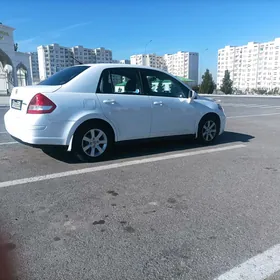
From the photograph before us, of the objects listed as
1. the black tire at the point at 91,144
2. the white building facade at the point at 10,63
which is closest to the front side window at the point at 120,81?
the black tire at the point at 91,144

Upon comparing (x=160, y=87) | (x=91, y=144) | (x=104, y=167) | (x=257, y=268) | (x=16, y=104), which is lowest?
(x=257, y=268)

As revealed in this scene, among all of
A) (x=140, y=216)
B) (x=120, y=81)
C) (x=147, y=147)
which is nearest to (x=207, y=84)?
(x=147, y=147)

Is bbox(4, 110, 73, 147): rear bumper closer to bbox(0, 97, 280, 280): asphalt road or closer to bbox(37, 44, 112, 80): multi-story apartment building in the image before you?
bbox(0, 97, 280, 280): asphalt road

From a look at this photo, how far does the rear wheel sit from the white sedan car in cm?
28

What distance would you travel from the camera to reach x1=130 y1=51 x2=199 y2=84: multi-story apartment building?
7781 centimetres

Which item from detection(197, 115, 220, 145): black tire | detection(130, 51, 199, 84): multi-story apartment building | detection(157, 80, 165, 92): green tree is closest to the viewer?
detection(157, 80, 165, 92): green tree

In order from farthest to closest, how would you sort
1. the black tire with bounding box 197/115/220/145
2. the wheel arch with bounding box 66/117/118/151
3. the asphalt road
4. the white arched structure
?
the white arched structure < the black tire with bounding box 197/115/220/145 < the wheel arch with bounding box 66/117/118/151 < the asphalt road

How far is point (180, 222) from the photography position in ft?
9.14

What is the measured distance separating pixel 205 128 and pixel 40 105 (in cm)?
367

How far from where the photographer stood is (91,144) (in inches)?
186

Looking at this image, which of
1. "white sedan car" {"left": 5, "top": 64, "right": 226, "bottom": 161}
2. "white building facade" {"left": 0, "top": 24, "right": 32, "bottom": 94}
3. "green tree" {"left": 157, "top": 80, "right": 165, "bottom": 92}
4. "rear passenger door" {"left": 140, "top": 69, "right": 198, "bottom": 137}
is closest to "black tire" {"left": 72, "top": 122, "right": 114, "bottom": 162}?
"white sedan car" {"left": 5, "top": 64, "right": 226, "bottom": 161}

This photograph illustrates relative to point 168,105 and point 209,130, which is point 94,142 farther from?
point 209,130

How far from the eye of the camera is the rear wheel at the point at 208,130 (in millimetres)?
6141

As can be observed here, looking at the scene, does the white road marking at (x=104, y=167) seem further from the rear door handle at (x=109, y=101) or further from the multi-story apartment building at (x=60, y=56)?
the multi-story apartment building at (x=60, y=56)
